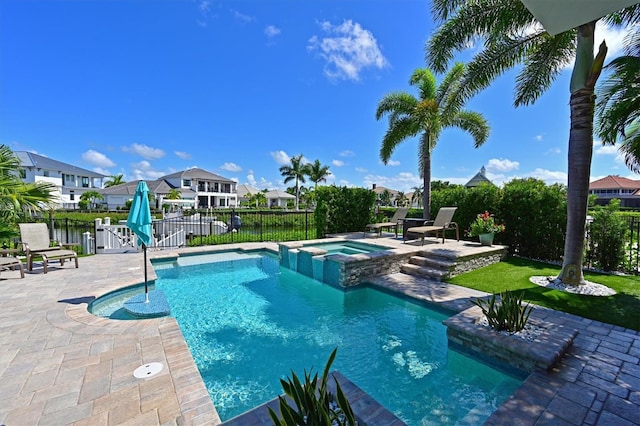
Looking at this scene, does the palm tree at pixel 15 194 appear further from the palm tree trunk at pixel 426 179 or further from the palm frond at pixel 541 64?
the palm frond at pixel 541 64

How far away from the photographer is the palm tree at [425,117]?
1170 centimetres

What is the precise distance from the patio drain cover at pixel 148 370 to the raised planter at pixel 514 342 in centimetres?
386

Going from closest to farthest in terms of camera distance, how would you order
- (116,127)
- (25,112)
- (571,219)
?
(571,219) < (25,112) < (116,127)

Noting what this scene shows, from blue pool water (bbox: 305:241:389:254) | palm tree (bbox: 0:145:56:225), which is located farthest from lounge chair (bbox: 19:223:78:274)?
blue pool water (bbox: 305:241:389:254)

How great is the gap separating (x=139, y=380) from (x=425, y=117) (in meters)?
12.7

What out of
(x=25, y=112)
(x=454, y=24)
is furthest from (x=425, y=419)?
(x=25, y=112)

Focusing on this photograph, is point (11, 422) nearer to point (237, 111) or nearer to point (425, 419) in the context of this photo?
point (425, 419)

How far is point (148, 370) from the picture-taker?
294 centimetres

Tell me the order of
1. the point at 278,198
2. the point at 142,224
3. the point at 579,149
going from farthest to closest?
the point at 278,198
the point at 579,149
the point at 142,224

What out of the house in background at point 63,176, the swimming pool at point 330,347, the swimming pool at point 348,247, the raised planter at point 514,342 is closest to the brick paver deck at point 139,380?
the raised planter at point 514,342

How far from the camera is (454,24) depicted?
7.06m

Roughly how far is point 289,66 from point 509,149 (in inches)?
578

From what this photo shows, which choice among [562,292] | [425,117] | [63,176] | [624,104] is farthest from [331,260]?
[63,176]

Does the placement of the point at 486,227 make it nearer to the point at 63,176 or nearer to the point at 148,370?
the point at 148,370
